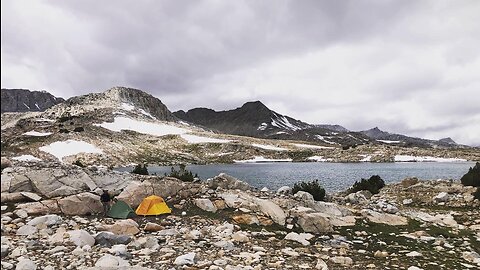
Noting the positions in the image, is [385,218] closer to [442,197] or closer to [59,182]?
[442,197]

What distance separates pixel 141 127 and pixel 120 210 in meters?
161

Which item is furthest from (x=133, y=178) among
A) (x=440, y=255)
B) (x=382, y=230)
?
(x=440, y=255)

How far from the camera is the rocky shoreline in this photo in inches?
385

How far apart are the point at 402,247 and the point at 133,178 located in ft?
40.9

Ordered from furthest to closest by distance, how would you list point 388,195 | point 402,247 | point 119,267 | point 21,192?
point 388,195
point 21,192
point 402,247
point 119,267

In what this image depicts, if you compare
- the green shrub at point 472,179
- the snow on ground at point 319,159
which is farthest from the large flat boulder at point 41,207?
the snow on ground at point 319,159

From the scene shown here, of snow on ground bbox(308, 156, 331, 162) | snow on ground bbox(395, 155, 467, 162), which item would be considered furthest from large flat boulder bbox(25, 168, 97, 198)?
snow on ground bbox(395, 155, 467, 162)

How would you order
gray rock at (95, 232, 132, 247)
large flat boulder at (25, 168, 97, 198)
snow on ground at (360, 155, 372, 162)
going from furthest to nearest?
snow on ground at (360, 155, 372, 162) → large flat boulder at (25, 168, 97, 198) → gray rock at (95, 232, 132, 247)

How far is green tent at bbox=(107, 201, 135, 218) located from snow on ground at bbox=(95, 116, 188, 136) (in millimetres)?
146890

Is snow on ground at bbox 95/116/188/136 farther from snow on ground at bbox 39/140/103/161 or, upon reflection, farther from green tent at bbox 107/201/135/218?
green tent at bbox 107/201/135/218

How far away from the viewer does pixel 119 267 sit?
8.33 metres

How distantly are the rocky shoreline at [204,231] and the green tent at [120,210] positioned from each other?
411 millimetres

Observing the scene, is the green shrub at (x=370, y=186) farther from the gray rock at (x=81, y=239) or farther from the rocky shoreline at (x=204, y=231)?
the gray rock at (x=81, y=239)

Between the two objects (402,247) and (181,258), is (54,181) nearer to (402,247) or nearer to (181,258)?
(181,258)
